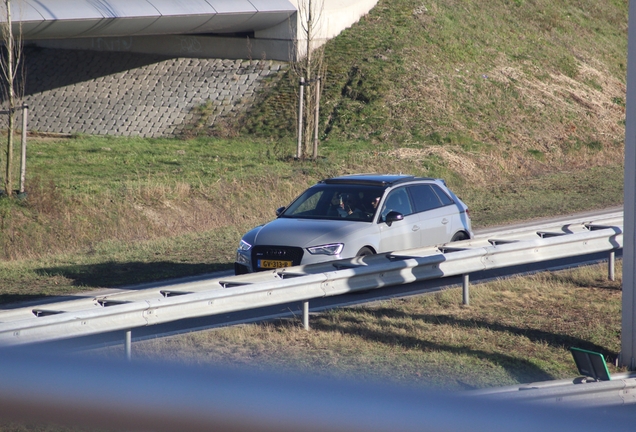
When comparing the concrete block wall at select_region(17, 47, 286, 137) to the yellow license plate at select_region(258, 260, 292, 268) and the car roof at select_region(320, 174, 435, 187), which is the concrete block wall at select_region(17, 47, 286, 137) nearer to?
the car roof at select_region(320, 174, 435, 187)

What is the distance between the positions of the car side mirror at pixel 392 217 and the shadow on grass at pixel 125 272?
3461 millimetres

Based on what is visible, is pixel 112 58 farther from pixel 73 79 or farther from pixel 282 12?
pixel 282 12

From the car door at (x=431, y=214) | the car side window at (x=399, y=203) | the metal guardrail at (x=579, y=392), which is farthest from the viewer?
the car door at (x=431, y=214)

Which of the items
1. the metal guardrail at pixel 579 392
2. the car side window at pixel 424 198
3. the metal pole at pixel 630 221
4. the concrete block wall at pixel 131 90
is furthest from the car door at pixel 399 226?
the concrete block wall at pixel 131 90

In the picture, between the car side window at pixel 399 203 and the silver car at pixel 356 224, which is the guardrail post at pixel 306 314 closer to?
the silver car at pixel 356 224

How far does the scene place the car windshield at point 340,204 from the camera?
1271 centimetres

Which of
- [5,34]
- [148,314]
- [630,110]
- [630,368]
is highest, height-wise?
[5,34]

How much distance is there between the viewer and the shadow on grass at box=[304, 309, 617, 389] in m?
8.30

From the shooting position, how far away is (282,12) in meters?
33.4

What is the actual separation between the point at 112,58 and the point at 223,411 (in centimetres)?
3593

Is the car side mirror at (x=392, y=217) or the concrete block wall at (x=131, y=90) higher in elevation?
the concrete block wall at (x=131, y=90)

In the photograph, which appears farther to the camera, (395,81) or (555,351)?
(395,81)

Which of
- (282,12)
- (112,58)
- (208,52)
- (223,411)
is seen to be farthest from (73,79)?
(223,411)

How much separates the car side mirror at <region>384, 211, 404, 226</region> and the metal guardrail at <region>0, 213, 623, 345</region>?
4.34ft
